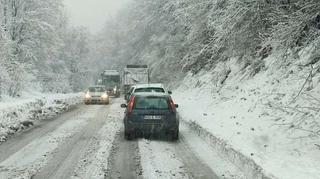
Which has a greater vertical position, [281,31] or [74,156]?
[281,31]

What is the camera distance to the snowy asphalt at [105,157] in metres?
11.1

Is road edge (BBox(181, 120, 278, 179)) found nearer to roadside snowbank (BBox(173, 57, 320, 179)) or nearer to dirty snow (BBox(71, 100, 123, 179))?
roadside snowbank (BBox(173, 57, 320, 179))

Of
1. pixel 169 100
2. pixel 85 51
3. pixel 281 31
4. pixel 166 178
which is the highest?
pixel 85 51

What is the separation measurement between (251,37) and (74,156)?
7.55m

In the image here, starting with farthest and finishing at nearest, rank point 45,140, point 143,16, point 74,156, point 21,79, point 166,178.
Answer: point 143,16 → point 21,79 → point 45,140 → point 74,156 → point 166,178

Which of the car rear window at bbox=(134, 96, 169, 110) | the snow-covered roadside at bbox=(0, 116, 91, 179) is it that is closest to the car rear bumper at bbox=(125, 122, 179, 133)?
the car rear window at bbox=(134, 96, 169, 110)

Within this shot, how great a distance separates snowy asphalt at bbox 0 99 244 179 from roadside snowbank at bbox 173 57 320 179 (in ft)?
1.90

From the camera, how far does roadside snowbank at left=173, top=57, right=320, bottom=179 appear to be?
10.8 m

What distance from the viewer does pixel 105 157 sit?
43.5 ft

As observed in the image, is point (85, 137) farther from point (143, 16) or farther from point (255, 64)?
point (143, 16)

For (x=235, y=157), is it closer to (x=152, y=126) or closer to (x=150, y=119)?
(x=152, y=126)

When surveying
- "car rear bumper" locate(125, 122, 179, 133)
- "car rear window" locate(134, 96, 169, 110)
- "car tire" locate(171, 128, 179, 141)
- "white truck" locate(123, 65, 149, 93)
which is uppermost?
"white truck" locate(123, 65, 149, 93)

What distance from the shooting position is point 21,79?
39.9 meters

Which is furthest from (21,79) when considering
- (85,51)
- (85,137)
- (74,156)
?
(85,51)
